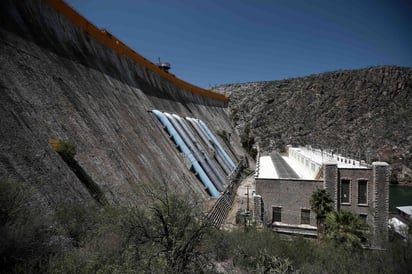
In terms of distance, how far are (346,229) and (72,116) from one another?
16.6m

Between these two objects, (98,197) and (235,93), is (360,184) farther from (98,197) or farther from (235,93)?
(235,93)

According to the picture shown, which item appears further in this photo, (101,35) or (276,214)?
(101,35)

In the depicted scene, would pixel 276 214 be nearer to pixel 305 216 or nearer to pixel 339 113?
pixel 305 216

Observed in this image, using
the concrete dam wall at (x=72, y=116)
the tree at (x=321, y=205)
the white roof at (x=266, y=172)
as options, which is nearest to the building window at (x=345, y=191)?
the tree at (x=321, y=205)

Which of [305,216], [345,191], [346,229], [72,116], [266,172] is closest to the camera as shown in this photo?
[72,116]

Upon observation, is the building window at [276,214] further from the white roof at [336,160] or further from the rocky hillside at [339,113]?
the rocky hillside at [339,113]

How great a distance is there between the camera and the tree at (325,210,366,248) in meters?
14.6

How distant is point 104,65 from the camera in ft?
71.9

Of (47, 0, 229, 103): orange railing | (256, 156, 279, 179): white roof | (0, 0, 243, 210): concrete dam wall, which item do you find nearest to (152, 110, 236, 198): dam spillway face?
(0, 0, 243, 210): concrete dam wall

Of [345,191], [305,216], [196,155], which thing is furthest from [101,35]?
[345,191]

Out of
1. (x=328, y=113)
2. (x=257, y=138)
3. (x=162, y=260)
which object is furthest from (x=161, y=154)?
(x=328, y=113)

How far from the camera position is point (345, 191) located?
1922 cm

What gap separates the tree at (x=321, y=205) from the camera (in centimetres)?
1841

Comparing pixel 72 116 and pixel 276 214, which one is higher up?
pixel 72 116
